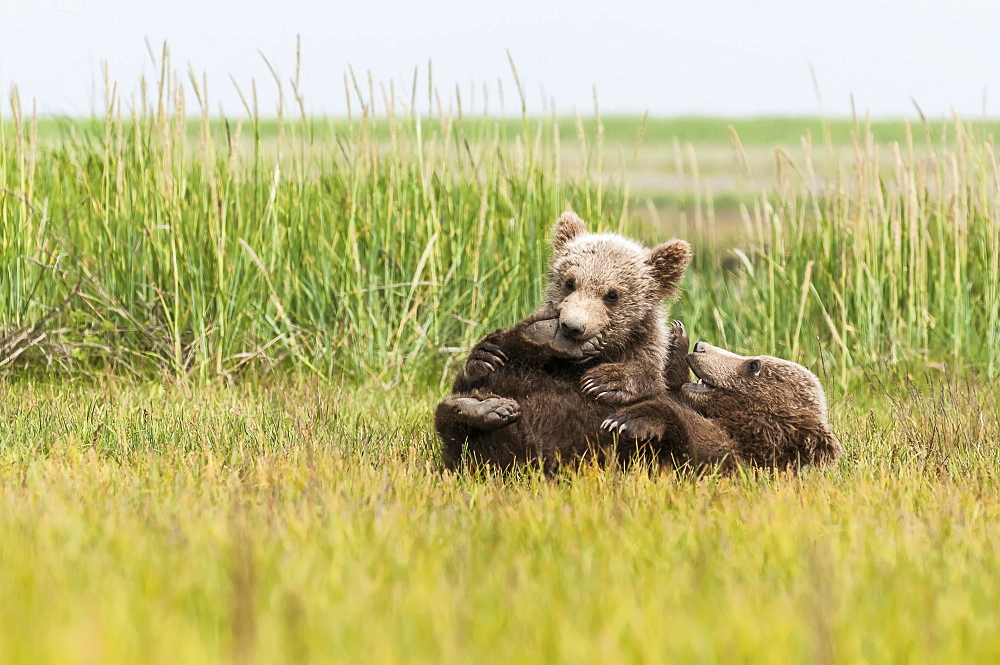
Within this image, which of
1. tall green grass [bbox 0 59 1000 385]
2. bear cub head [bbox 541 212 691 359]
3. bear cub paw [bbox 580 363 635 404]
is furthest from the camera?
tall green grass [bbox 0 59 1000 385]

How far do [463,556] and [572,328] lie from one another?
1.19 meters

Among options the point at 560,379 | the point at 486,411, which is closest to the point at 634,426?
the point at 560,379

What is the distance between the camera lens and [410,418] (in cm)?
480

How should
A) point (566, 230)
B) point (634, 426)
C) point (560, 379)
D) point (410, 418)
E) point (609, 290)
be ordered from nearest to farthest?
point (634, 426)
point (560, 379)
point (609, 290)
point (566, 230)
point (410, 418)

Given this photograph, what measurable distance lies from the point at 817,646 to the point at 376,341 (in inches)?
182

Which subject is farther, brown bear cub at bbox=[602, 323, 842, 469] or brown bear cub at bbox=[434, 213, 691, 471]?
brown bear cub at bbox=[602, 323, 842, 469]

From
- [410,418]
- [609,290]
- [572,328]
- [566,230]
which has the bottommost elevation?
[410,418]

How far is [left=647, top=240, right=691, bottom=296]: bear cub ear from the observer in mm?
3830

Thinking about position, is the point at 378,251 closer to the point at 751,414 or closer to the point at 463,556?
the point at 751,414

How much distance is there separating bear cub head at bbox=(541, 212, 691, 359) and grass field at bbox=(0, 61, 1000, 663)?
1.74 ft

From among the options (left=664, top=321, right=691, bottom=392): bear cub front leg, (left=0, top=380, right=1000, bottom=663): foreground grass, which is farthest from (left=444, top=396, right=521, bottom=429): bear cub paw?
(left=664, top=321, right=691, bottom=392): bear cub front leg

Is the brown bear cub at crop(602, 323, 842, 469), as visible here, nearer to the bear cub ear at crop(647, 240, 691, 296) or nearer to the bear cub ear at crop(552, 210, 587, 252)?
the bear cub ear at crop(647, 240, 691, 296)

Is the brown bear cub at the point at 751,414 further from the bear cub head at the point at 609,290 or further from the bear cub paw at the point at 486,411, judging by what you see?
the bear cub paw at the point at 486,411

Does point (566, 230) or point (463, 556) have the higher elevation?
point (566, 230)
